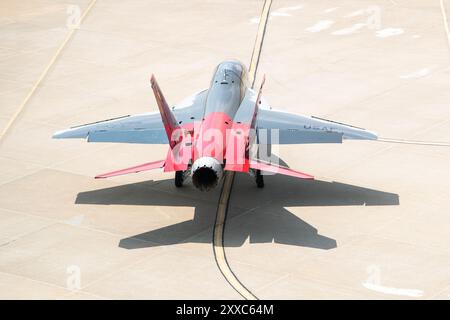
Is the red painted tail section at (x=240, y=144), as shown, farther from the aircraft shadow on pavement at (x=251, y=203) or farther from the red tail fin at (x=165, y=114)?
the aircraft shadow on pavement at (x=251, y=203)

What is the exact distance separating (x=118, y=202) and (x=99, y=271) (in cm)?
602

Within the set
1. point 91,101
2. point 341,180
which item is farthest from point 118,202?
point 91,101

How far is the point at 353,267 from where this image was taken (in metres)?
33.4

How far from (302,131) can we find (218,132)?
398 centimetres

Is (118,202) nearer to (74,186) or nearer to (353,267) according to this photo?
(74,186)

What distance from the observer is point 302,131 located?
39.1 m

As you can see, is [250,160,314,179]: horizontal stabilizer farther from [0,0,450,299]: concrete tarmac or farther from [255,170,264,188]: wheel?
[255,170,264,188]: wheel

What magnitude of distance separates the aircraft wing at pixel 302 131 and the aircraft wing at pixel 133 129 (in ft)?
8.72

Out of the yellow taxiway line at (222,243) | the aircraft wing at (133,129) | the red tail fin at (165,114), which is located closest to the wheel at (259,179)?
the yellow taxiway line at (222,243)

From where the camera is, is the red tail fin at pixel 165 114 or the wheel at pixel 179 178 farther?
the wheel at pixel 179 178

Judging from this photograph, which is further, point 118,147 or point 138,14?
point 138,14

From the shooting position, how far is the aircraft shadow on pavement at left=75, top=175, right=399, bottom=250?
117 ft

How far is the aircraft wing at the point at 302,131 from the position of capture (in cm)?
3866

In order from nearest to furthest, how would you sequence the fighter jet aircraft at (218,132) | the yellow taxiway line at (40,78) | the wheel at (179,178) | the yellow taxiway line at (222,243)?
the yellow taxiway line at (222,243)
the fighter jet aircraft at (218,132)
the wheel at (179,178)
the yellow taxiway line at (40,78)
